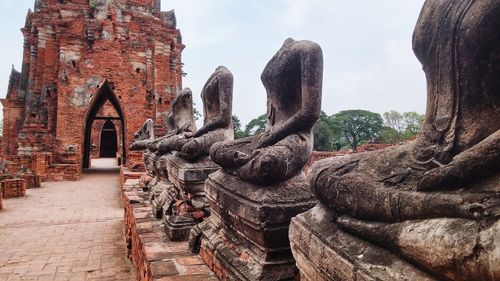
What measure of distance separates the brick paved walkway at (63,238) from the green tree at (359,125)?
1162 inches

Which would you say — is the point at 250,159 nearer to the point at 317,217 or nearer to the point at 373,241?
the point at 317,217

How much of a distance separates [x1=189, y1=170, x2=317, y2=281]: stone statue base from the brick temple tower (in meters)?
10.9

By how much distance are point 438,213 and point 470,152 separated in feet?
0.68

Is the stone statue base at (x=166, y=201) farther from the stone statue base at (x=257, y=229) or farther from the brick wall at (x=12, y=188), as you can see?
the brick wall at (x=12, y=188)

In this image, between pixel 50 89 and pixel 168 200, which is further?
pixel 50 89

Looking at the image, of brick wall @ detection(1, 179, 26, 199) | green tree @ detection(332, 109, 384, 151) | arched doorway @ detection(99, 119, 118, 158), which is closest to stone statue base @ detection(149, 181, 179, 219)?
brick wall @ detection(1, 179, 26, 199)

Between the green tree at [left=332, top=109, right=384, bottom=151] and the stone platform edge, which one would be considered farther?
the green tree at [left=332, top=109, right=384, bottom=151]

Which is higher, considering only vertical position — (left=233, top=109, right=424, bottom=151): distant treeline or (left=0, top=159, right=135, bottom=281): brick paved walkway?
(left=233, top=109, right=424, bottom=151): distant treeline

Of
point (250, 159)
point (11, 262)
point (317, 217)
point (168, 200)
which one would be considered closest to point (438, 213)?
point (317, 217)

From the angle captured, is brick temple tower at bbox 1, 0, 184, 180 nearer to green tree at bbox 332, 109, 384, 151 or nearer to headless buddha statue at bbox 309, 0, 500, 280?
headless buddha statue at bbox 309, 0, 500, 280

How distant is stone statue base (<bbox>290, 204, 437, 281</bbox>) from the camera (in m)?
1.18

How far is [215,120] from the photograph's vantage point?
367cm

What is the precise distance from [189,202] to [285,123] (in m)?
1.46

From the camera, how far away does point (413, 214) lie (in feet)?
3.94
